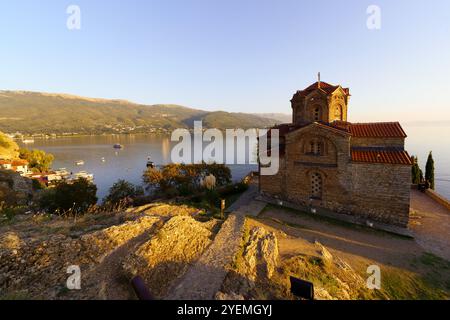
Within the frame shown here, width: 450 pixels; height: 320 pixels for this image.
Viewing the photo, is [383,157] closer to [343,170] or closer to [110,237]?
[343,170]

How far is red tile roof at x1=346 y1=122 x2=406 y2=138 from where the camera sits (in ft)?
59.1

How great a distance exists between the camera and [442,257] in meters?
13.1

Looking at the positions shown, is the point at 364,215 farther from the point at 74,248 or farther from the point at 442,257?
the point at 74,248

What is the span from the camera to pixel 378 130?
18.8 m

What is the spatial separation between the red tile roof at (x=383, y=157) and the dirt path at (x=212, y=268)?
10.4m

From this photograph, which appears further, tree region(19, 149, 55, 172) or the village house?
tree region(19, 149, 55, 172)

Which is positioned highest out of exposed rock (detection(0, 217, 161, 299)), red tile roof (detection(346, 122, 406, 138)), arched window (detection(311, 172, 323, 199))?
red tile roof (detection(346, 122, 406, 138))

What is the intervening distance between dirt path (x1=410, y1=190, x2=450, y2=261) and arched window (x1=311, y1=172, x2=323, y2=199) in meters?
6.59

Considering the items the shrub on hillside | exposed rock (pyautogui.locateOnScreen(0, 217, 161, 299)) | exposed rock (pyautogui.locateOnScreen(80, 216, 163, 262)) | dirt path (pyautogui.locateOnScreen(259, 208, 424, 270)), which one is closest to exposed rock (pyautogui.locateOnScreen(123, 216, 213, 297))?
exposed rock (pyautogui.locateOnScreen(80, 216, 163, 262))

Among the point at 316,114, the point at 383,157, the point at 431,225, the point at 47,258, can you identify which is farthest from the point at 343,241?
the point at 47,258

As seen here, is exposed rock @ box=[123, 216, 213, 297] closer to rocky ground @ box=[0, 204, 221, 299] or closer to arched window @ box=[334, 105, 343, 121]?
rocky ground @ box=[0, 204, 221, 299]

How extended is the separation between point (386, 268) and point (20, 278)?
15329 mm

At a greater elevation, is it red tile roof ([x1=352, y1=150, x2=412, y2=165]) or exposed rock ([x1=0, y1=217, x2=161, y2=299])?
red tile roof ([x1=352, y1=150, x2=412, y2=165])
